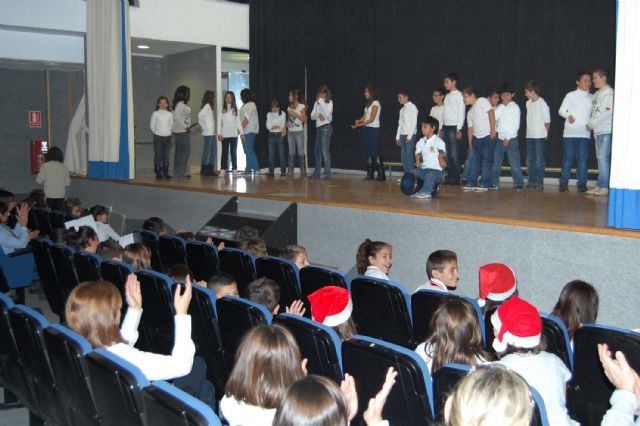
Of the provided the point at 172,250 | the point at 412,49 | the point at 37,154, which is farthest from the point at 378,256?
the point at 37,154

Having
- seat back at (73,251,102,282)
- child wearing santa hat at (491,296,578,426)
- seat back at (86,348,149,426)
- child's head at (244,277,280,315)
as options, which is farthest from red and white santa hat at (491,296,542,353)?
seat back at (73,251,102,282)

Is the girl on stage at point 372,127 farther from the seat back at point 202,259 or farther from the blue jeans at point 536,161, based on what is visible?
the seat back at point 202,259

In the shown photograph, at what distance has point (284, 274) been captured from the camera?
4379 millimetres

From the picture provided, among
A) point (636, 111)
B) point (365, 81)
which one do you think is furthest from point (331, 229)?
point (365, 81)

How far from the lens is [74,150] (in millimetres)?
12016

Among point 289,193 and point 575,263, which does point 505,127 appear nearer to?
point 289,193

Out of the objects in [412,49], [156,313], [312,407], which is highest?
[412,49]

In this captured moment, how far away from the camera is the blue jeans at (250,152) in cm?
1093

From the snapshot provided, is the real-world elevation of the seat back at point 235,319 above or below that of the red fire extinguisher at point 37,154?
below

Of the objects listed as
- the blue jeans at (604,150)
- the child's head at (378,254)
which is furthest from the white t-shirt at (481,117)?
the child's head at (378,254)

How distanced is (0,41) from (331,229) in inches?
306

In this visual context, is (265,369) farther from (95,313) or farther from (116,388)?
(95,313)

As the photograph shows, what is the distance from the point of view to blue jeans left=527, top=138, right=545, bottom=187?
8062 millimetres

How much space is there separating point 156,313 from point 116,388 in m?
1.80
